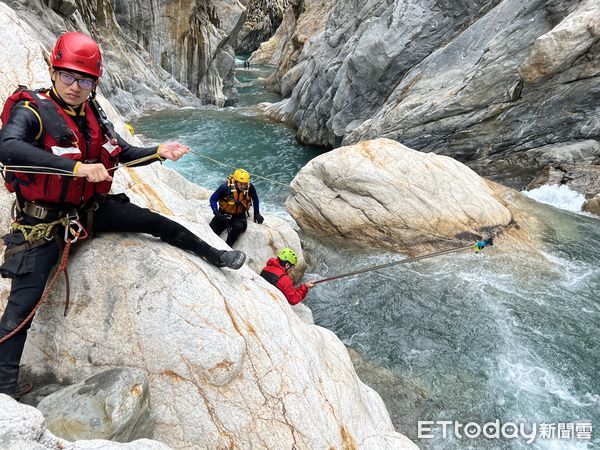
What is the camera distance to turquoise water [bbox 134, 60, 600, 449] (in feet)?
26.2

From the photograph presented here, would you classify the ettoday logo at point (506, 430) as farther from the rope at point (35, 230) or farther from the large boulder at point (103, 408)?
the rope at point (35, 230)

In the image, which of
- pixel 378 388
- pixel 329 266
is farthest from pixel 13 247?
pixel 329 266

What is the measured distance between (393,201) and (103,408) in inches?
422

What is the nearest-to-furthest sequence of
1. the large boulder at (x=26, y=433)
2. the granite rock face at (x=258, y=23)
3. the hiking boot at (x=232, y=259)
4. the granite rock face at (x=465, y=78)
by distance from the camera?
1. the large boulder at (x=26, y=433)
2. the hiking boot at (x=232, y=259)
3. the granite rock face at (x=465, y=78)
4. the granite rock face at (x=258, y=23)

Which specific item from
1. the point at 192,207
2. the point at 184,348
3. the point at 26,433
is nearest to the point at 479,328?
the point at 192,207

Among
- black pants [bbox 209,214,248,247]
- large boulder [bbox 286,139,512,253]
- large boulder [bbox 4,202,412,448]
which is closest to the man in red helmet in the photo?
large boulder [bbox 4,202,412,448]

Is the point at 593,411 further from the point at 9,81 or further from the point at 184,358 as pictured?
the point at 9,81

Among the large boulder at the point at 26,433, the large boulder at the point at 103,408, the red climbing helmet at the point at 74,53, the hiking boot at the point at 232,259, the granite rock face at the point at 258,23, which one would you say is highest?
the granite rock face at the point at 258,23

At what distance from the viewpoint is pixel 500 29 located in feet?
62.0

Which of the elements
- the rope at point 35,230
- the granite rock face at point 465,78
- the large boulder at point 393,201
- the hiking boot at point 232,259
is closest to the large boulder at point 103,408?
the rope at point 35,230

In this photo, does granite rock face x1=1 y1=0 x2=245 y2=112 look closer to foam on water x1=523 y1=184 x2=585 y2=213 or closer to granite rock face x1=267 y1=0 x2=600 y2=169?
granite rock face x1=267 y1=0 x2=600 y2=169

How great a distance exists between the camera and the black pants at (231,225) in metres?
10.9

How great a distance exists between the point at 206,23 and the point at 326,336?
4070cm

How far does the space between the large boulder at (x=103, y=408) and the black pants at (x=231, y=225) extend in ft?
22.4
